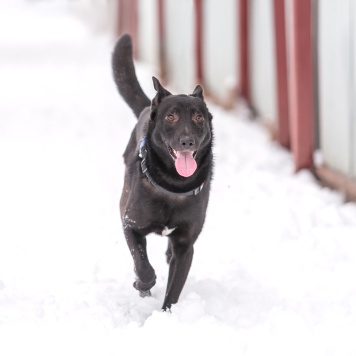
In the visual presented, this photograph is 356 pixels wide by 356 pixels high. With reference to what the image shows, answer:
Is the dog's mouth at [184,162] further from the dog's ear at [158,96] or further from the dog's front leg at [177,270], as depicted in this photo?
the dog's front leg at [177,270]

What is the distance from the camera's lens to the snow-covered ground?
11.4 feet

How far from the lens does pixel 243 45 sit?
953 centimetres

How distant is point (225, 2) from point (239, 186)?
433 centimetres

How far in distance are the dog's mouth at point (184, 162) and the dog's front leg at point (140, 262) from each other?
0.46 meters

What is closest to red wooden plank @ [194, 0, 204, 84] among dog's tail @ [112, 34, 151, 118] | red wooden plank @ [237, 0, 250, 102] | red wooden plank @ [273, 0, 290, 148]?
red wooden plank @ [237, 0, 250, 102]

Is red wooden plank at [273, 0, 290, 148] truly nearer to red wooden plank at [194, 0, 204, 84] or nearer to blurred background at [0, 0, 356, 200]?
blurred background at [0, 0, 356, 200]

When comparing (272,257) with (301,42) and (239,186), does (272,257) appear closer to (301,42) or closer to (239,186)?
(239,186)

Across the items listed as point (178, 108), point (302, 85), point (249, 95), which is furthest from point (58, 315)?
point (249, 95)

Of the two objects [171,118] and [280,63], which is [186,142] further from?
[280,63]

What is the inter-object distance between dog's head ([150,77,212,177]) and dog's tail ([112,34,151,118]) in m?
1.01

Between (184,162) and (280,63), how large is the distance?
4629 mm

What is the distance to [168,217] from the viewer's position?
385 centimetres

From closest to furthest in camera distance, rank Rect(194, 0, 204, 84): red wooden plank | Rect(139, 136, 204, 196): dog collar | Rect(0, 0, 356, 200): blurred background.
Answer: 1. Rect(139, 136, 204, 196): dog collar
2. Rect(0, 0, 356, 200): blurred background
3. Rect(194, 0, 204, 84): red wooden plank

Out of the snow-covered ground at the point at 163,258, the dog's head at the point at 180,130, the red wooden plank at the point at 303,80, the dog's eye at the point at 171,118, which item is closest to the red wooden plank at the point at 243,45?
the snow-covered ground at the point at 163,258
